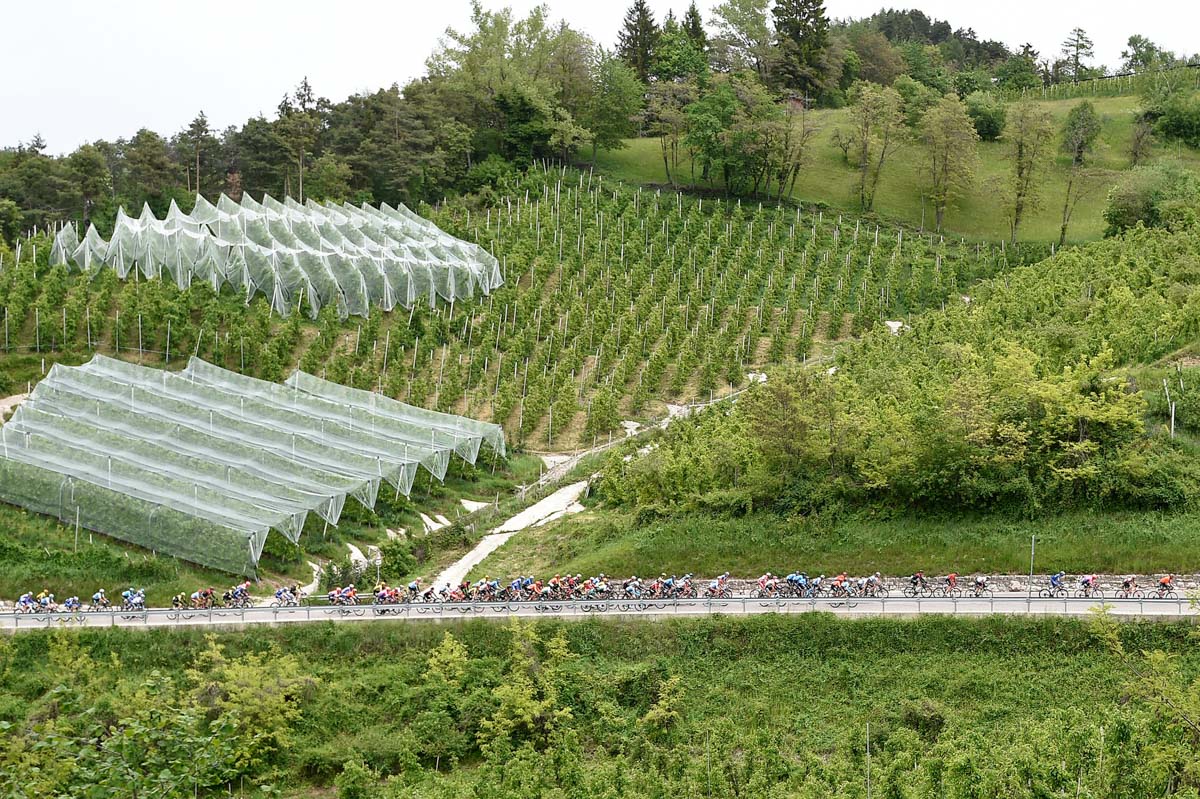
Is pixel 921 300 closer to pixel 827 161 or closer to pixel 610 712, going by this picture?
pixel 827 161

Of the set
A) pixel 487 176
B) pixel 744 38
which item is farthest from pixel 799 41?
pixel 487 176

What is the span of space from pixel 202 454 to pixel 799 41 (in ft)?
201

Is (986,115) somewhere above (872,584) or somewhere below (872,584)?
above

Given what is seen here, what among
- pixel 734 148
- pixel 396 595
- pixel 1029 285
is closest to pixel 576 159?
pixel 734 148

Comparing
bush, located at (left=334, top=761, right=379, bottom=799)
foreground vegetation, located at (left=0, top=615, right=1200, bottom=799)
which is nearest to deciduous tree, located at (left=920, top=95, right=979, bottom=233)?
foreground vegetation, located at (left=0, top=615, right=1200, bottom=799)

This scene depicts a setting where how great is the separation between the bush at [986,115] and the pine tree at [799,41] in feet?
33.8

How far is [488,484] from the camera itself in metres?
58.3

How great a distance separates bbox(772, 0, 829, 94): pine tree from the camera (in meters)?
101

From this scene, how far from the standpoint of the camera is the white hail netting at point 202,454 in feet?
164

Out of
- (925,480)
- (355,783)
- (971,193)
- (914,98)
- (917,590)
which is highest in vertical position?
(914,98)

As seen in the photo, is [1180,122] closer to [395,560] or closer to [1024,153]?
[1024,153]

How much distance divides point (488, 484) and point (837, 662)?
19.6 metres

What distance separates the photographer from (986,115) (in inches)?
3907

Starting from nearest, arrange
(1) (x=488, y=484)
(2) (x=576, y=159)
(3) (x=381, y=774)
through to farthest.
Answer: (3) (x=381, y=774) < (1) (x=488, y=484) < (2) (x=576, y=159)
